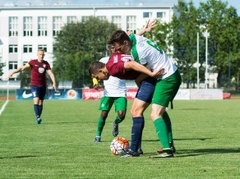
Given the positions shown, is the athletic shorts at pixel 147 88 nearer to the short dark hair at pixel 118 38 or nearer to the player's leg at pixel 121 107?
the short dark hair at pixel 118 38

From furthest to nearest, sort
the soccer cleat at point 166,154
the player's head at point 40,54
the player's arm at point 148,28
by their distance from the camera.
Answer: the player's head at point 40,54 < the player's arm at point 148,28 < the soccer cleat at point 166,154

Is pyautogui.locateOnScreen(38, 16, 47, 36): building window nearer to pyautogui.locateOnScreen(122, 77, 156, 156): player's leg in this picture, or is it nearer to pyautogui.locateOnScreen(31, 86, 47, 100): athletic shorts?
pyautogui.locateOnScreen(31, 86, 47, 100): athletic shorts

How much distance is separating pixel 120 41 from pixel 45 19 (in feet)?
386

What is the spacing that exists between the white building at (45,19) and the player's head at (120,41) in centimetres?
11365

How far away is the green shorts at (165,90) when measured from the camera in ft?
37.7

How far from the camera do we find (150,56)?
11.5m

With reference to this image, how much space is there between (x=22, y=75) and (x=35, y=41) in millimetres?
27960

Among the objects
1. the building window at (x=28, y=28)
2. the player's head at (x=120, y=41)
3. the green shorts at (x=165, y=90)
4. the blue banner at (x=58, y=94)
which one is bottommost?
the blue banner at (x=58, y=94)

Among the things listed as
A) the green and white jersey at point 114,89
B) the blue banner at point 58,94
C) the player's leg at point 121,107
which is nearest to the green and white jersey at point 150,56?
the player's leg at point 121,107

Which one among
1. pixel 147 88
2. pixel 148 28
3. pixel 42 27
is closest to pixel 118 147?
pixel 147 88

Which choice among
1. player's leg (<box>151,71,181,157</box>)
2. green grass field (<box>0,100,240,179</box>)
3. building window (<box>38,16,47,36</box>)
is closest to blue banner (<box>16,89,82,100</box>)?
green grass field (<box>0,100,240,179</box>)

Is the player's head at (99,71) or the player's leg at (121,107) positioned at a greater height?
the player's head at (99,71)

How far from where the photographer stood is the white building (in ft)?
413

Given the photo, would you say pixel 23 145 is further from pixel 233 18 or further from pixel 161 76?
pixel 233 18
